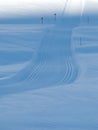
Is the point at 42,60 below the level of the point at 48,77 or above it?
above

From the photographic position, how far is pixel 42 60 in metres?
14.7

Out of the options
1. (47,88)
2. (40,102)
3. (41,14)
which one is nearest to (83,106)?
(40,102)

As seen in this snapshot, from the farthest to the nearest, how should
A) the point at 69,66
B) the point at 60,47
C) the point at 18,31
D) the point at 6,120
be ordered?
1. the point at 18,31
2. the point at 60,47
3. the point at 69,66
4. the point at 6,120

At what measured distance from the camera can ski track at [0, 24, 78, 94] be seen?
38.5 ft

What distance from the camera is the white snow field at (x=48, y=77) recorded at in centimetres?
862

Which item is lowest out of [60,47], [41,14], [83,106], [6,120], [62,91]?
[6,120]

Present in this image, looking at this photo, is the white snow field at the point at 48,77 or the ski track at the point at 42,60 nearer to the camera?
the white snow field at the point at 48,77

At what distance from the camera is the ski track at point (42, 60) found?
11.8 metres

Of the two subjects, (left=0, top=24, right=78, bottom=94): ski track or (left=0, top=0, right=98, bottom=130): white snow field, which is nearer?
(left=0, top=0, right=98, bottom=130): white snow field

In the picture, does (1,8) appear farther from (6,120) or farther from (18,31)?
(6,120)

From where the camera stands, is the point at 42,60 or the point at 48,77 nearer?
the point at 48,77

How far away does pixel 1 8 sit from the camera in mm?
27828

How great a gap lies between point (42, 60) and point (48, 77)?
231cm

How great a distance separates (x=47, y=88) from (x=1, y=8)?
17.5 metres
